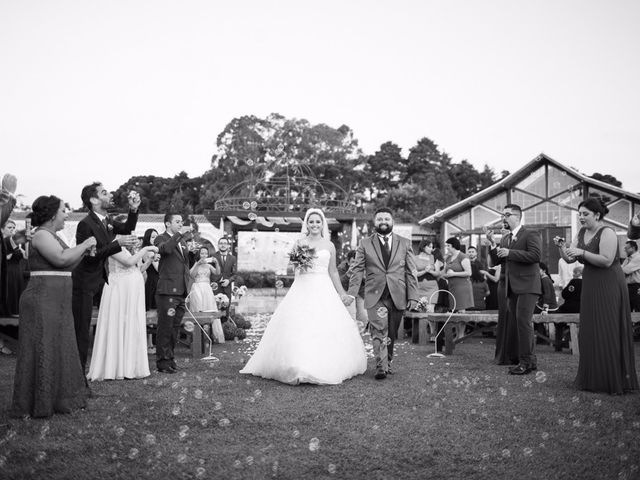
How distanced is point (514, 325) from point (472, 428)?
3.72 m

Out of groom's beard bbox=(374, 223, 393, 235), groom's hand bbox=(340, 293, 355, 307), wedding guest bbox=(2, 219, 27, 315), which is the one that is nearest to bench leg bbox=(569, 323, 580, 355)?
groom's beard bbox=(374, 223, 393, 235)

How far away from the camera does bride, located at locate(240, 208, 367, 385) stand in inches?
259

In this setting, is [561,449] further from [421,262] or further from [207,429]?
[421,262]

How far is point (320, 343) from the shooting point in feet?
22.1

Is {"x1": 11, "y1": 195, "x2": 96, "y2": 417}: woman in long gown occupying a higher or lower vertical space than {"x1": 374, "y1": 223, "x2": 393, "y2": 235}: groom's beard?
lower

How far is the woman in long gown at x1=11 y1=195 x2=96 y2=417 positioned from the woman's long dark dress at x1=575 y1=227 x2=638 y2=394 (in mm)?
5313

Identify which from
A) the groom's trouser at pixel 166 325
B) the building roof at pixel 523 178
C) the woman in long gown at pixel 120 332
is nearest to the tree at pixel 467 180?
the building roof at pixel 523 178

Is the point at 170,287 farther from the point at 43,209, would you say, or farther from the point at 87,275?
the point at 43,209

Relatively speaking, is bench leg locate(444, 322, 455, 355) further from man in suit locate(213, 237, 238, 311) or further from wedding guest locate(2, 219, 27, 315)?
wedding guest locate(2, 219, 27, 315)

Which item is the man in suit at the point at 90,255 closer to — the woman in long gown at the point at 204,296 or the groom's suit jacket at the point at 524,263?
the woman in long gown at the point at 204,296

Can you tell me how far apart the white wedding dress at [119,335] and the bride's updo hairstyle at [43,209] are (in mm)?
1777

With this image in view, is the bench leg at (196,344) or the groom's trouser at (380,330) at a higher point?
the groom's trouser at (380,330)

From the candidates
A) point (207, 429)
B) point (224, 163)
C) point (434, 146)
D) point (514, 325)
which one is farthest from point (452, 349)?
point (434, 146)

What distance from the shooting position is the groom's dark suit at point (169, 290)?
7.42 metres
